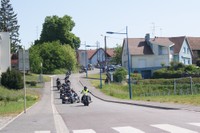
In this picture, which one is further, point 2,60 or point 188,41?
point 188,41

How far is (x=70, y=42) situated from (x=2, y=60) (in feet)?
163

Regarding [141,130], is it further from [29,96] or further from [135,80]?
[135,80]

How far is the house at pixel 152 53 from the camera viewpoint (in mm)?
95438

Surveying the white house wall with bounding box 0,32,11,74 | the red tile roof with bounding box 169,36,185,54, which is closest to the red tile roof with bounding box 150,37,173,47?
the red tile roof with bounding box 169,36,185,54

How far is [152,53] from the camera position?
96250 mm

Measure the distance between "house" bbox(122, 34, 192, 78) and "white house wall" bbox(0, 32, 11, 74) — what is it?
27.9 metres

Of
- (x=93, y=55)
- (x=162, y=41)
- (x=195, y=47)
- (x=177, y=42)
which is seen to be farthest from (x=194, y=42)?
(x=93, y=55)

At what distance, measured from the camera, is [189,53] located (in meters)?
101

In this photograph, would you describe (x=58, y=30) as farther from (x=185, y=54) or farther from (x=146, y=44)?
(x=185, y=54)

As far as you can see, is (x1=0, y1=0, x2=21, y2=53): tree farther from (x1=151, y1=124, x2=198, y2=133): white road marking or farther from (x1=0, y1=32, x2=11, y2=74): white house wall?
(x1=151, y1=124, x2=198, y2=133): white road marking

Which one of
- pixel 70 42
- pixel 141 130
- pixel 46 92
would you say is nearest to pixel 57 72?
pixel 70 42

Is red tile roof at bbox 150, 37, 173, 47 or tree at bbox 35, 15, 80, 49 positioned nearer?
red tile roof at bbox 150, 37, 173, 47

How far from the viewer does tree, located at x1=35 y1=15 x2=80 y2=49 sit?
121 metres

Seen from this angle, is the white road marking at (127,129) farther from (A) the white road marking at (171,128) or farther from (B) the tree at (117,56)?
(B) the tree at (117,56)
